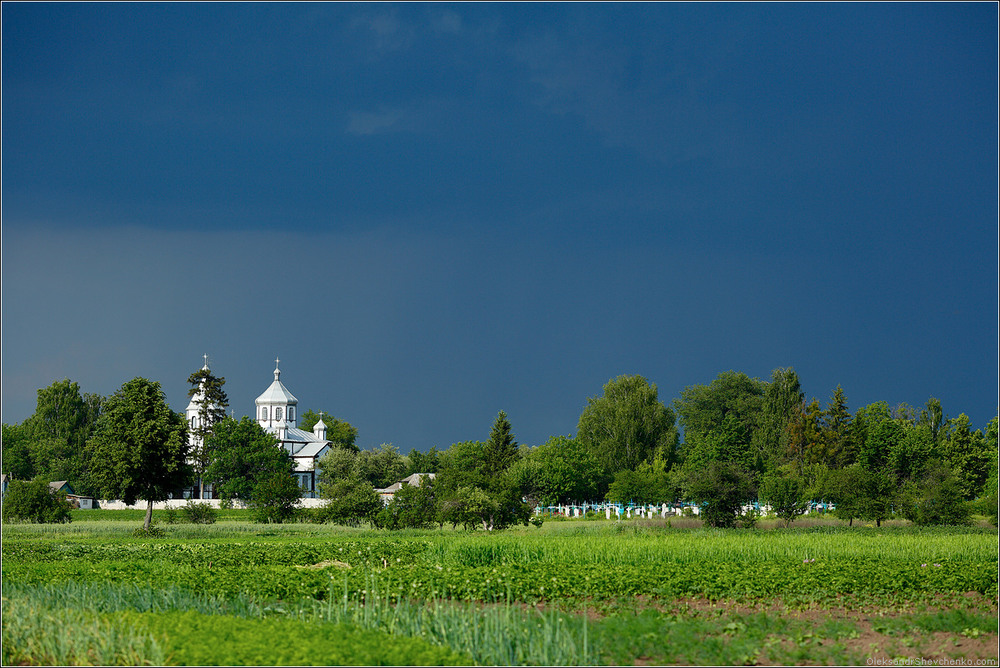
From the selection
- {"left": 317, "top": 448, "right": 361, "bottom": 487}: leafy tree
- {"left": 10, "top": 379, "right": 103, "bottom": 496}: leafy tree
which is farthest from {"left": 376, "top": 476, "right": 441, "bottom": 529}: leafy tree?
{"left": 10, "top": 379, "right": 103, "bottom": 496}: leafy tree

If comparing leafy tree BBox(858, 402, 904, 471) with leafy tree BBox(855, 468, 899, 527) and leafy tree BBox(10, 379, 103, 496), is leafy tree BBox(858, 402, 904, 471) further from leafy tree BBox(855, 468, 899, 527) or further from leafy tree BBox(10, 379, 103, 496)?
leafy tree BBox(10, 379, 103, 496)

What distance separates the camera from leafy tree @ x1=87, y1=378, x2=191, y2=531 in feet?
125

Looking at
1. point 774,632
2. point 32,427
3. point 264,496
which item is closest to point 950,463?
point 264,496

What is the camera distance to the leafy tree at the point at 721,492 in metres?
38.6

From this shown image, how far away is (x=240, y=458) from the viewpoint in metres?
70.5

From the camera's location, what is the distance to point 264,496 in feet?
154

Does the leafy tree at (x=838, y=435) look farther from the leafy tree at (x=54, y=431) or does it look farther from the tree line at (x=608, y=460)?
the leafy tree at (x=54, y=431)

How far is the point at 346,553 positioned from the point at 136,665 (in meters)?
13.7

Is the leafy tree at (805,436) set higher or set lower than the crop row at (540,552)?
higher

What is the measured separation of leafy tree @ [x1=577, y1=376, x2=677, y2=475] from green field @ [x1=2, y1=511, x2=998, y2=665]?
47.2m

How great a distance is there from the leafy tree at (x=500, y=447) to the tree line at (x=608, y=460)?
9cm

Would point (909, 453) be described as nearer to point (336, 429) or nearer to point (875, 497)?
point (875, 497)

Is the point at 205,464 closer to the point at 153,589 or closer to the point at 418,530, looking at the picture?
the point at 418,530

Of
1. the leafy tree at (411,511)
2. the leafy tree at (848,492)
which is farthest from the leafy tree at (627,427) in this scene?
the leafy tree at (411,511)
